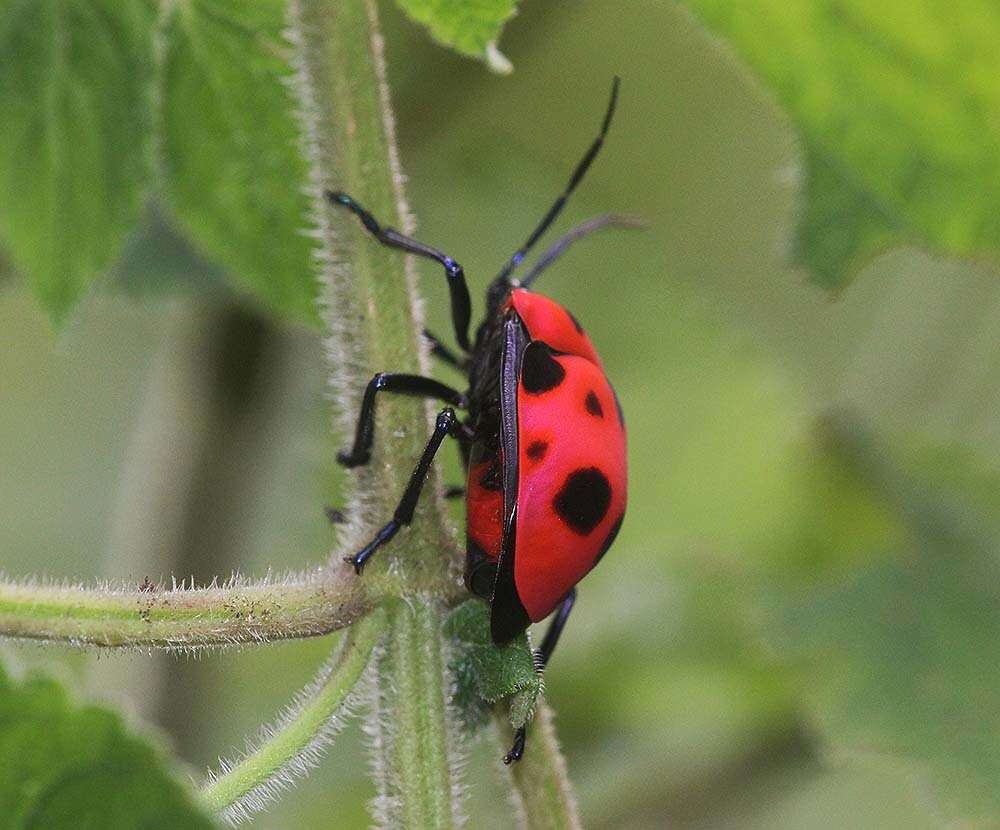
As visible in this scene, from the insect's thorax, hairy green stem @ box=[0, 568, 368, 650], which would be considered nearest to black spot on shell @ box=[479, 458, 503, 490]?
the insect's thorax

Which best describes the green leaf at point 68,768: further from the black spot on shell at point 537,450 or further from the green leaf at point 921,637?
the green leaf at point 921,637

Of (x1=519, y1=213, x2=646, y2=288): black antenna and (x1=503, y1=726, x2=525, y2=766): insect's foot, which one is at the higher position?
(x1=503, y1=726, x2=525, y2=766): insect's foot

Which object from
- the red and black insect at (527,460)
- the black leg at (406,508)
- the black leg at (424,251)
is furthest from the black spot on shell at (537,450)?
the black leg at (424,251)

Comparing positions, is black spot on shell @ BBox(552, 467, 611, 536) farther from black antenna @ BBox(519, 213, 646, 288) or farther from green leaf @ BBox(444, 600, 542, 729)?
black antenna @ BBox(519, 213, 646, 288)

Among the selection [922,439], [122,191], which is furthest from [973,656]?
[122,191]

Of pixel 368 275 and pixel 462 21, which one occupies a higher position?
pixel 462 21

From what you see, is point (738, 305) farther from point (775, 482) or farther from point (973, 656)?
point (973, 656)

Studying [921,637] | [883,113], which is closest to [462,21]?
[883,113]

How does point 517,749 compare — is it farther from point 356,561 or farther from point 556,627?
point 556,627
